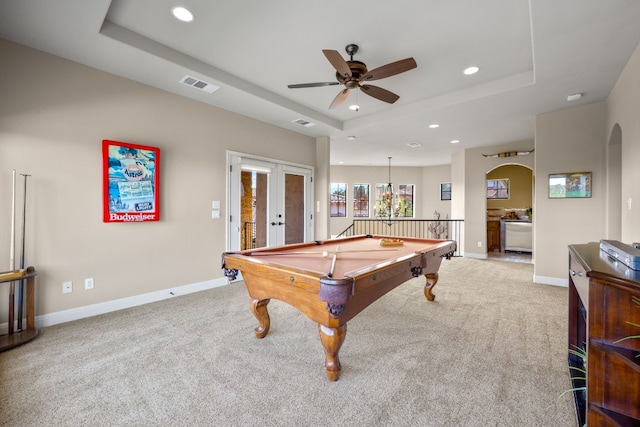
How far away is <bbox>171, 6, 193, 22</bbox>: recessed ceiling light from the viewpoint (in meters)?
→ 2.35

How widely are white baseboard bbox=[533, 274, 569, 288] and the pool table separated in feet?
9.42

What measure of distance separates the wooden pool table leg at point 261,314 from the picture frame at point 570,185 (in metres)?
4.66

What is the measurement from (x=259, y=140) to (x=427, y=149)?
4577 mm

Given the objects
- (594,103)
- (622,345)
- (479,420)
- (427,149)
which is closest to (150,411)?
(479,420)

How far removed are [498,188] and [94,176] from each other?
Answer: 404 inches

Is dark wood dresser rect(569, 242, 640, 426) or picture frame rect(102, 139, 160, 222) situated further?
picture frame rect(102, 139, 160, 222)

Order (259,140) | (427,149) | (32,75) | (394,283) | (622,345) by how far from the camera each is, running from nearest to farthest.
A: (622,345), (394,283), (32,75), (259,140), (427,149)

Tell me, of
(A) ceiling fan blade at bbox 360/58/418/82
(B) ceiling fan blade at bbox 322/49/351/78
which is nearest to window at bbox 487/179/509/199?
(A) ceiling fan blade at bbox 360/58/418/82

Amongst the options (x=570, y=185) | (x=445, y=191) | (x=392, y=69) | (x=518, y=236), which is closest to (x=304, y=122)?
(x=392, y=69)

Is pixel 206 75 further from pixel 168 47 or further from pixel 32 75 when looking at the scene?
pixel 32 75

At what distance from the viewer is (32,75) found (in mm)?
2699

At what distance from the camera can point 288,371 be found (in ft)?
6.47

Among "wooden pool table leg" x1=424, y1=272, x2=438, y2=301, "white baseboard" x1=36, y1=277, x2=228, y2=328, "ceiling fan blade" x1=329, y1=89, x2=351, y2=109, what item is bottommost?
"white baseboard" x1=36, y1=277, x2=228, y2=328

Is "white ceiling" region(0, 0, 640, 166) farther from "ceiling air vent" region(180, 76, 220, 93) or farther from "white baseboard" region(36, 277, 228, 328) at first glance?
"white baseboard" region(36, 277, 228, 328)
